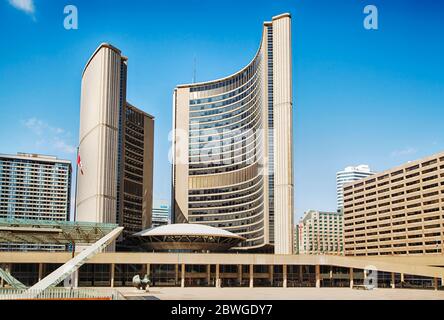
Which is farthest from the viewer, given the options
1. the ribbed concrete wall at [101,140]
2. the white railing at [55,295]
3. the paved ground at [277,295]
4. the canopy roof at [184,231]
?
the ribbed concrete wall at [101,140]

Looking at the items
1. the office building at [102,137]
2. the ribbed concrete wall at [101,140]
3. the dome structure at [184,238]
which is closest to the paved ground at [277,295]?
the dome structure at [184,238]

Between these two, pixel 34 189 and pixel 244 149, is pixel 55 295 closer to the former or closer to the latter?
pixel 244 149

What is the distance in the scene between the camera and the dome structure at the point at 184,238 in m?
84.8

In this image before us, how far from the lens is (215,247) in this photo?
89.4 m

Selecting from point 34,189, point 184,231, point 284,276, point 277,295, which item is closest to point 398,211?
point 284,276

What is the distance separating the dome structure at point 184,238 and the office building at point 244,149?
16493mm

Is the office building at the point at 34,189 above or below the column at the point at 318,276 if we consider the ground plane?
above

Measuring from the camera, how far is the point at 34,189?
161500 millimetres

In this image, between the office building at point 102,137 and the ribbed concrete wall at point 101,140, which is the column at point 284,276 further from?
the ribbed concrete wall at point 101,140

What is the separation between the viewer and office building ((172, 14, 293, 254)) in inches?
3986
